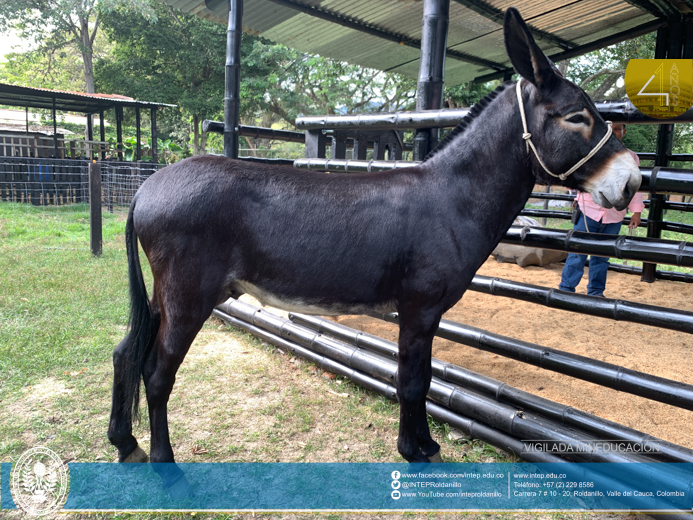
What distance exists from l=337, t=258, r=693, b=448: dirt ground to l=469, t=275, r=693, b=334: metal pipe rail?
779 mm

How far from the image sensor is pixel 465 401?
272cm

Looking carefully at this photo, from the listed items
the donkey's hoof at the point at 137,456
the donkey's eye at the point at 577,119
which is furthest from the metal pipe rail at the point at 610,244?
the donkey's hoof at the point at 137,456

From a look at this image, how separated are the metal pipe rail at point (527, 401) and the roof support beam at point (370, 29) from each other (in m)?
4.07

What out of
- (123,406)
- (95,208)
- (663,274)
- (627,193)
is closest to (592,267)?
(663,274)

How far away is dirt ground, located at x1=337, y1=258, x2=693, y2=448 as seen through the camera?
2.90 metres

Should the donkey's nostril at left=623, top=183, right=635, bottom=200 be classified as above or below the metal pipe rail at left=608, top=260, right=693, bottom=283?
above

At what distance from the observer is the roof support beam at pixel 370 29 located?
539 cm

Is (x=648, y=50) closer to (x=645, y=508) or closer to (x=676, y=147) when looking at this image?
(x=676, y=147)

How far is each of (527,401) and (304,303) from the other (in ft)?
4.79

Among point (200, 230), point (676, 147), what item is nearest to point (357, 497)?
point (200, 230)

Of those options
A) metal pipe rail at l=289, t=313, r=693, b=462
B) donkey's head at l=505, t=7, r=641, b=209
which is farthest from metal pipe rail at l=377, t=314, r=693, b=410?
donkey's head at l=505, t=7, r=641, b=209

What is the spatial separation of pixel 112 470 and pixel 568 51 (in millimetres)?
8001

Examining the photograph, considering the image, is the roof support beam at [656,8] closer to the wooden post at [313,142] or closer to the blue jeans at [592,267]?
the blue jeans at [592,267]

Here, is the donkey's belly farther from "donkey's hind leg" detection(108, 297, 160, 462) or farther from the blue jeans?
the blue jeans
